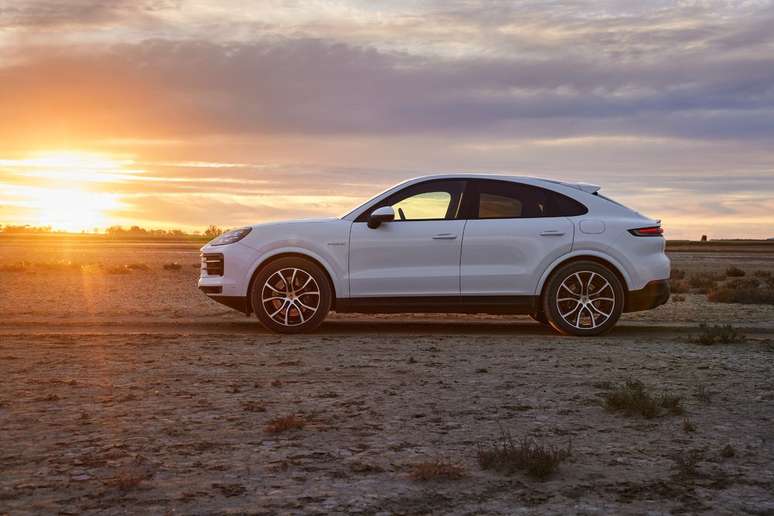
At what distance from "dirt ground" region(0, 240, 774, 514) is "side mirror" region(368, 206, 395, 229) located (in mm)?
1296

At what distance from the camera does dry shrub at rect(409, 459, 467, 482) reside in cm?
466

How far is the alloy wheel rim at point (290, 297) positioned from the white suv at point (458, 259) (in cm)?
1

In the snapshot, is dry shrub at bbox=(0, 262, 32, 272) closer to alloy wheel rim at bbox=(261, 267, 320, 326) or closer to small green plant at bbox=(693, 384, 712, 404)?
alloy wheel rim at bbox=(261, 267, 320, 326)

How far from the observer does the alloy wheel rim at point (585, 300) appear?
10.7 m

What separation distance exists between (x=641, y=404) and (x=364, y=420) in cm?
189

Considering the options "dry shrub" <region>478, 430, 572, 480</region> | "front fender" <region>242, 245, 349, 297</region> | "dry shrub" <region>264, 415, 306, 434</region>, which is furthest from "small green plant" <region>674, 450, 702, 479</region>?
"front fender" <region>242, 245, 349, 297</region>

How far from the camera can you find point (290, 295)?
10.9 metres

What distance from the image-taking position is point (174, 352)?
9.21 m

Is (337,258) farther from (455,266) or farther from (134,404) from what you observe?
(134,404)

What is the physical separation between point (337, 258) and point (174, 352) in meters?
2.32

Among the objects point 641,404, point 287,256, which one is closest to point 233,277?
point 287,256

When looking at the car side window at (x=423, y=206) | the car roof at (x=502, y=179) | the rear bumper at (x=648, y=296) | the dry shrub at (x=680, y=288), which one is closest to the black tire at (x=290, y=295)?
the car roof at (x=502, y=179)

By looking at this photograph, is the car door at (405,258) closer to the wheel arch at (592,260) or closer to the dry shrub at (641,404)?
the wheel arch at (592,260)

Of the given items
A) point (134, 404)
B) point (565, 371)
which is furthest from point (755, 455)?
point (134, 404)
